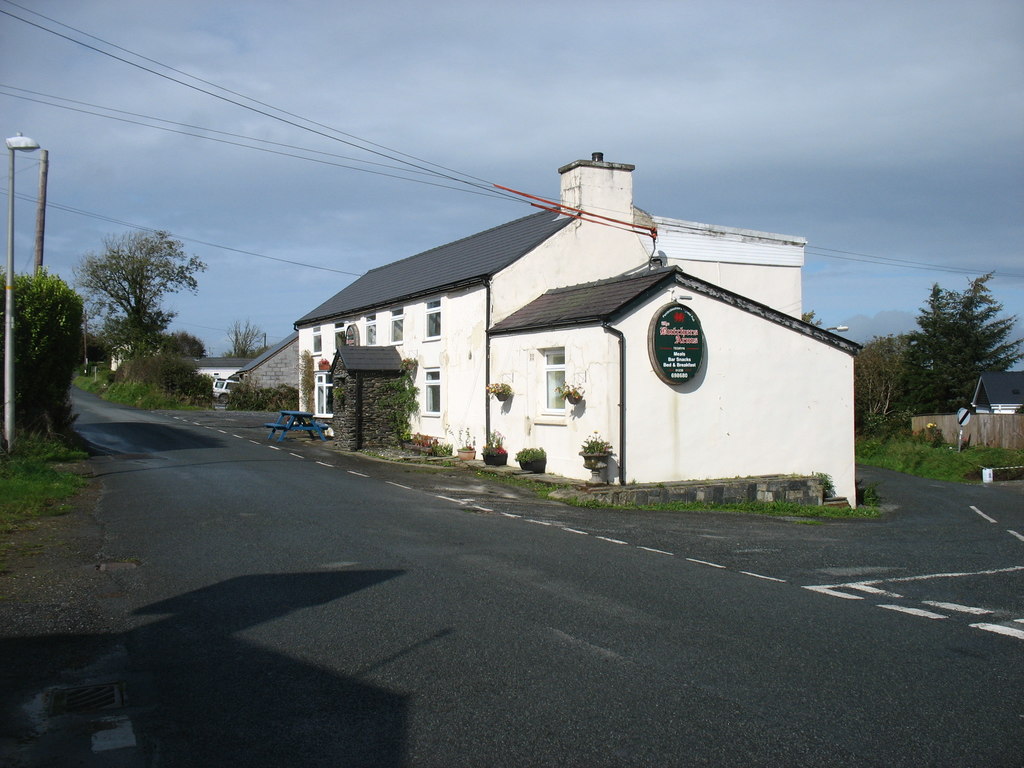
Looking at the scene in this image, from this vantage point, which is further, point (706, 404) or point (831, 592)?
point (706, 404)

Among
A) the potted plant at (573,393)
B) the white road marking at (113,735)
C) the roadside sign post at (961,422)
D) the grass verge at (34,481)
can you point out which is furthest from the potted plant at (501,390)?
the roadside sign post at (961,422)

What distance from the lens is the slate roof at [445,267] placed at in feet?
76.6

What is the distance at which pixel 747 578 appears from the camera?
29.1 feet

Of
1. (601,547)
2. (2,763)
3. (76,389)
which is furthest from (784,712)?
(76,389)

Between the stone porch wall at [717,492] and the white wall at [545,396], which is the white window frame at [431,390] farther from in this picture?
the stone porch wall at [717,492]

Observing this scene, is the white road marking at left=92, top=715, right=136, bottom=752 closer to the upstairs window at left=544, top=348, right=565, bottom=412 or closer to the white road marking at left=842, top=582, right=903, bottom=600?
the white road marking at left=842, top=582, right=903, bottom=600

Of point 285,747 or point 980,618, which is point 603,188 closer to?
point 980,618

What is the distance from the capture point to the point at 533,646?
595 cm

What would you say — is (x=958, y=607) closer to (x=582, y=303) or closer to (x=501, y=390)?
(x=582, y=303)

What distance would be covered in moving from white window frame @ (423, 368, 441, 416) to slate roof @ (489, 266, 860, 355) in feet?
13.9

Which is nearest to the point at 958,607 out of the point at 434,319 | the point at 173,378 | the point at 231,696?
the point at 231,696

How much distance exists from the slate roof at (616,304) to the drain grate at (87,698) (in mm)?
13129

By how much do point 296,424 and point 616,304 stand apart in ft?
56.5

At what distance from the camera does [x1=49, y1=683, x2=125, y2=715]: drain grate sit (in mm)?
4809
